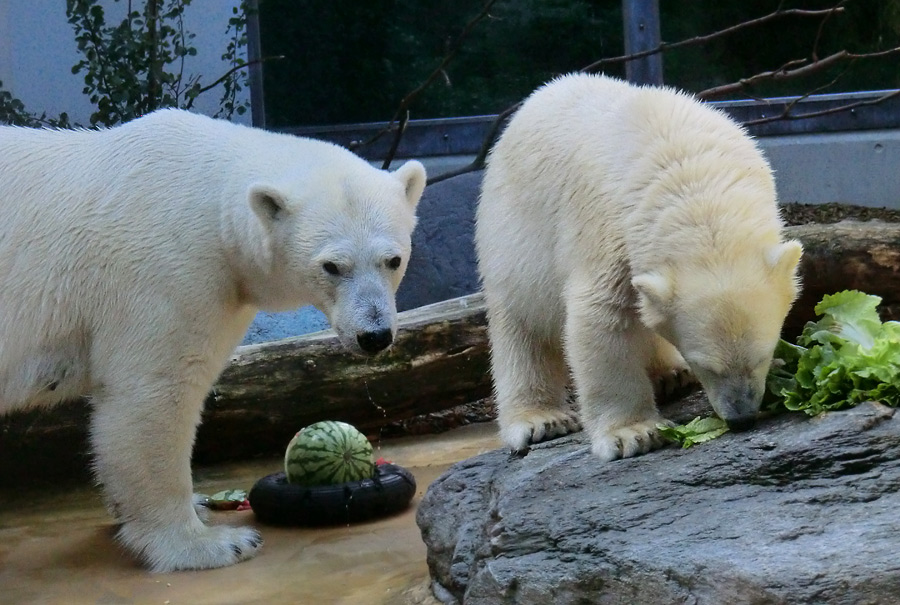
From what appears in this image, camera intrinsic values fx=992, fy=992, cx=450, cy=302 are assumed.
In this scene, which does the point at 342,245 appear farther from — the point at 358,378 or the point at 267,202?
the point at 358,378

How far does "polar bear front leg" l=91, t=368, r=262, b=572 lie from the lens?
4.05 m

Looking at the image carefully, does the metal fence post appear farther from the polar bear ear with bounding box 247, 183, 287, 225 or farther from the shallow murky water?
the polar bear ear with bounding box 247, 183, 287, 225

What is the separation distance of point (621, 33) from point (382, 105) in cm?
224

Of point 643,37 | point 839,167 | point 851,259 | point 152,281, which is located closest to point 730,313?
point 152,281

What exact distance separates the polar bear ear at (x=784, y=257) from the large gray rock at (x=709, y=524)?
44cm

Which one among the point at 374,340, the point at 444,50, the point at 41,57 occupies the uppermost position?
the point at 41,57

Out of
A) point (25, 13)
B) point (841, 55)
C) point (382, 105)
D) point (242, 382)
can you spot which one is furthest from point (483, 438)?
point (25, 13)

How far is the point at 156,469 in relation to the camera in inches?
162

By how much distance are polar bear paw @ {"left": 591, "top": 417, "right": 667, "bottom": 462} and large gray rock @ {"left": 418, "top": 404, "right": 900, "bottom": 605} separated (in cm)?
4

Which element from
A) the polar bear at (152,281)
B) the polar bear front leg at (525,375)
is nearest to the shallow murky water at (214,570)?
the polar bear at (152,281)

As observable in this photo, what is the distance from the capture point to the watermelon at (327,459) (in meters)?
4.66

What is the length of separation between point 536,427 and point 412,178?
1.19 m

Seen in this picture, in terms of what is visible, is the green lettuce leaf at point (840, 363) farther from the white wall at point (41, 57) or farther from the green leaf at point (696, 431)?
the white wall at point (41, 57)

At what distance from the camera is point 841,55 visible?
6105 millimetres
